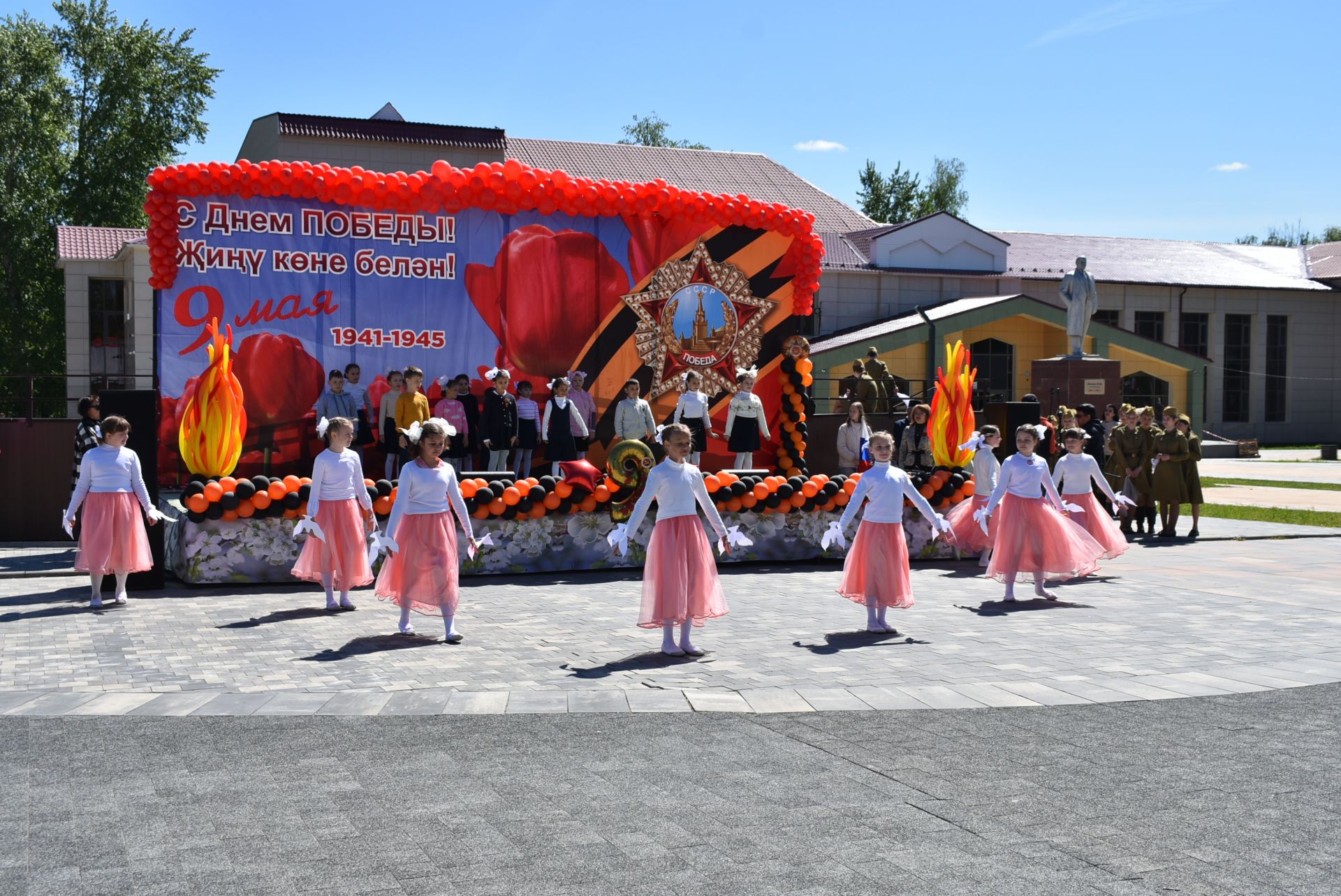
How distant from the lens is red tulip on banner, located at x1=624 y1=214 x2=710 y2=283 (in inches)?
672

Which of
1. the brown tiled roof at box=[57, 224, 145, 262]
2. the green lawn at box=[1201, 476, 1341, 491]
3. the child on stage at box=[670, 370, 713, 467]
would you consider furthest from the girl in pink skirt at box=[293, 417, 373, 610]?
the green lawn at box=[1201, 476, 1341, 491]

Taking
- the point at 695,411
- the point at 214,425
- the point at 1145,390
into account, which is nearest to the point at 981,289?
the point at 1145,390

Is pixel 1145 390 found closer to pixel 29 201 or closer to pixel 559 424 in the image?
pixel 559 424

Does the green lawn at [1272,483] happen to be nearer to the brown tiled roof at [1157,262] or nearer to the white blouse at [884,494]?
the brown tiled roof at [1157,262]

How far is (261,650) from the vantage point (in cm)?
900

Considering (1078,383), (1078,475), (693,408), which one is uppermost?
(1078,383)

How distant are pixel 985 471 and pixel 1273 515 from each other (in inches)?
377

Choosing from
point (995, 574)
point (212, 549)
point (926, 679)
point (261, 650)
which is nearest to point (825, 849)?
point (926, 679)

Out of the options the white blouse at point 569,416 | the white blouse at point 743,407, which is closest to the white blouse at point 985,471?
the white blouse at point 743,407

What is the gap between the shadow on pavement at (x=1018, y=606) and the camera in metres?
11.2

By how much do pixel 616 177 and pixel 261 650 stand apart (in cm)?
3754

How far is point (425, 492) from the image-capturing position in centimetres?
978

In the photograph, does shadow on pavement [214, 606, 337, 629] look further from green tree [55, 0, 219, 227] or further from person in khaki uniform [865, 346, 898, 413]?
green tree [55, 0, 219, 227]

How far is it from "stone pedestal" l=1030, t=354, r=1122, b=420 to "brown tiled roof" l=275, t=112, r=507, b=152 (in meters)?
17.5
